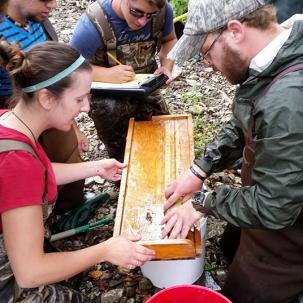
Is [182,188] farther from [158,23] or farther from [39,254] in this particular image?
[158,23]

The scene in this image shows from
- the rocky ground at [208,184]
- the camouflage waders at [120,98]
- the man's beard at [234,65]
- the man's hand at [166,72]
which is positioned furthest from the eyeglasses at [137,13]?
the rocky ground at [208,184]

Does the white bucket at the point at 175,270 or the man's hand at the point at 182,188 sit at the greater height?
the man's hand at the point at 182,188

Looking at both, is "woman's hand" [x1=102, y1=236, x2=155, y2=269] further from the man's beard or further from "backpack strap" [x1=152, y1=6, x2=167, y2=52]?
"backpack strap" [x1=152, y1=6, x2=167, y2=52]

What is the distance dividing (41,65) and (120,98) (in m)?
1.67

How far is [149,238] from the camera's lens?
257 cm

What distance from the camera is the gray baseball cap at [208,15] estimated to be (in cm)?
211

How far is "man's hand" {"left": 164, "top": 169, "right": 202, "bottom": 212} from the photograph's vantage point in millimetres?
2764

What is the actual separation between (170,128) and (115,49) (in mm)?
913

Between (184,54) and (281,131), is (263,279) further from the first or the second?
(184,54)

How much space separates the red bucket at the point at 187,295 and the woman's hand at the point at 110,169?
1040 millimetres

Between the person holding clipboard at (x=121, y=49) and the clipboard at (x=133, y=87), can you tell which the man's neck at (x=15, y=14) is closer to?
the person holding clipboard at (x=121, y=49)

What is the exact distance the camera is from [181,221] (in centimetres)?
252

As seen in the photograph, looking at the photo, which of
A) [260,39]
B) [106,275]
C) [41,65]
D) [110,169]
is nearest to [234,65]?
[260,39]

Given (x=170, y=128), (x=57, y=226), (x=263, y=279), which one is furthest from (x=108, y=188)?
(x=263, y=279)
